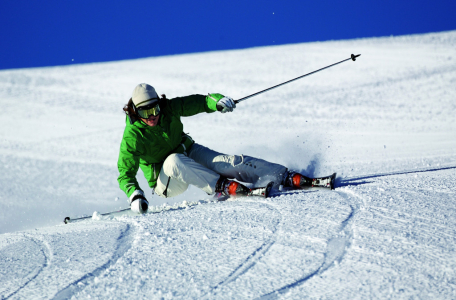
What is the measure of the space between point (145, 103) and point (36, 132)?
26.0ft

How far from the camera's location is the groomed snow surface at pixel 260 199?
8.27 ft

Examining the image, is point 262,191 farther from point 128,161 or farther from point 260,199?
point 128,161

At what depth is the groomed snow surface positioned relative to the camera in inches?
99.2

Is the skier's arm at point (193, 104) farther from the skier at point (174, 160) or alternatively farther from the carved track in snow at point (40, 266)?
the carved track in snow at point (40, 266)

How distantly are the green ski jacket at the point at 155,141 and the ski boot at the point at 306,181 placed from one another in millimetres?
1065

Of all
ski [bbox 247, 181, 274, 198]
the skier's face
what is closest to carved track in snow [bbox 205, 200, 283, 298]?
ski [bbox 247, 181, 274, 198]

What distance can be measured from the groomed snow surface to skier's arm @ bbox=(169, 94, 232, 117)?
0.98 m

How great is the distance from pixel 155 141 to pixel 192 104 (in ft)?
1.88

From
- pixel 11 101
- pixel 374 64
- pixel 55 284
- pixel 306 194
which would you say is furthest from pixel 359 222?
Result: pixel 11 101

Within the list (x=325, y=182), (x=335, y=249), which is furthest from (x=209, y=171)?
(x=335, y=249)

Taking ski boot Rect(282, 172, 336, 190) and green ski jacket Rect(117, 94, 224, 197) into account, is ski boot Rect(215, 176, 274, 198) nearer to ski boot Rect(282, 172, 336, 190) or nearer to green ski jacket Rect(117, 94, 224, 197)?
ski boot Rect(282, 172, 336, 190)

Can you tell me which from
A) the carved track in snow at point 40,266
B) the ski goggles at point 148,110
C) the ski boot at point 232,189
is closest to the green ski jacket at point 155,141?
the ski goggles at point 148,110

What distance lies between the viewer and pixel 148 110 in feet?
13.7

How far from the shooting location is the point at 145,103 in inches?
163
